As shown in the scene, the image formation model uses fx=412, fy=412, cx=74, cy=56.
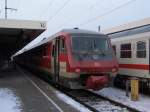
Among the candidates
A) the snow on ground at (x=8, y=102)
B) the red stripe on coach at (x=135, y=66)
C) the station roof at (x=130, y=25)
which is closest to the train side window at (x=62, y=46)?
the snow on ground at (x=8, y=102)

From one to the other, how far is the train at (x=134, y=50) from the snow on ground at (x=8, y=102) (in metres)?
5.59

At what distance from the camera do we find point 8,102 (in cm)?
1493

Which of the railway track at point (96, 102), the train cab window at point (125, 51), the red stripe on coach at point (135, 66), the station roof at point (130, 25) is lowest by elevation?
the railway track at point (96, 102)

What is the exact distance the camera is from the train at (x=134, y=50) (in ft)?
57.4

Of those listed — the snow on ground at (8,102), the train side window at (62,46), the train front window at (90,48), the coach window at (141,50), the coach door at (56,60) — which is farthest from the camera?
the coach door at (56,60)

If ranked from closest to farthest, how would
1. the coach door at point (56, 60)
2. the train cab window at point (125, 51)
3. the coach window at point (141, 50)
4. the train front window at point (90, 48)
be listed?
the train front window at point (90, 48) < the coach window at point (141, 50) < the coach door at point (56, 60) < the train cab window at point (125, 51)

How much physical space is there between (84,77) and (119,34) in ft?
16.8

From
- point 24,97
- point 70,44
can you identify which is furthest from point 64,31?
point 24,97

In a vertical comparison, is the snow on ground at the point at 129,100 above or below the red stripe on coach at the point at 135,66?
below

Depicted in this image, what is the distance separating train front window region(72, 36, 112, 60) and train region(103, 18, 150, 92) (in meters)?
1.41

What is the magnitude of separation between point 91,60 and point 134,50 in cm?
260

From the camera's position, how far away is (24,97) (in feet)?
54.1

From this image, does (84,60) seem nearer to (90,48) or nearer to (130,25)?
(90,48)

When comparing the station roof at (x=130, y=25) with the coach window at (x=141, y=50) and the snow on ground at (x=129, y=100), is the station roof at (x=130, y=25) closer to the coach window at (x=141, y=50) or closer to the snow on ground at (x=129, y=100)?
the coach window at (x=141, y=50)
